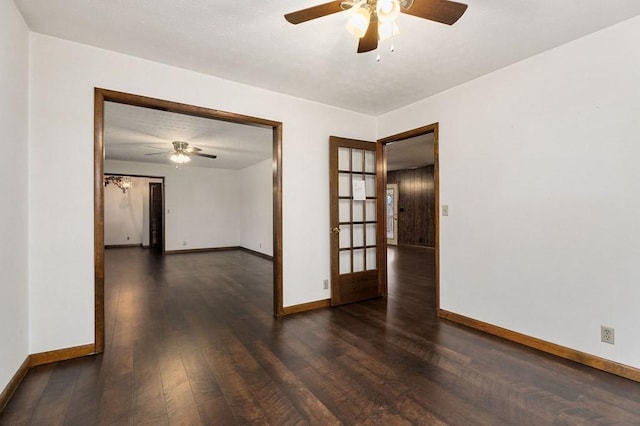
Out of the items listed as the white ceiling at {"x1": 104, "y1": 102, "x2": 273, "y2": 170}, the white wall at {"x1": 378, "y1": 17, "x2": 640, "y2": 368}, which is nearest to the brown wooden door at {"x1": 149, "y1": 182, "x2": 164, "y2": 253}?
the white ceiling at {"x1": 104, "y1": 102, "x2": 273, "y2": 170}

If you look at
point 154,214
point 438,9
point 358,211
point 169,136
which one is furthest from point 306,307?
point 154,214

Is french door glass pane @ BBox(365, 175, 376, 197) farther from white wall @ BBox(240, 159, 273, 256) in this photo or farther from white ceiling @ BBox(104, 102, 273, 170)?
white wall @ BBox(240, 159, 273, 256)

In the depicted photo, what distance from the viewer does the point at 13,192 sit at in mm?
A: 1995

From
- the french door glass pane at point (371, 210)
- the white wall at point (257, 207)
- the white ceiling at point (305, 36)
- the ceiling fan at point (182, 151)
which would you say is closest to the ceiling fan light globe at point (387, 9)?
the white ceiling at point (305, 36)

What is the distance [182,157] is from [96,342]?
4.11m

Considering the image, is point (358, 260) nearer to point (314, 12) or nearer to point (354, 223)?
point (354, 223)

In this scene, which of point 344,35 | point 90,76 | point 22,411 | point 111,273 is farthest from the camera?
point 111,273

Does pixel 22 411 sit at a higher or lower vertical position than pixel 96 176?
lower

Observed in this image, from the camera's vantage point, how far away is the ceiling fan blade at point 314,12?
5.29 feet

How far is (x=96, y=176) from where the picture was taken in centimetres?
249

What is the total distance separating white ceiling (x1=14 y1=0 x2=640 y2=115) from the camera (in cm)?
198

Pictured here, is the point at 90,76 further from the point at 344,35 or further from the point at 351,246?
the point at 351,246

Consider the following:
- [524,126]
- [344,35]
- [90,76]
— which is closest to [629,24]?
[524,126]

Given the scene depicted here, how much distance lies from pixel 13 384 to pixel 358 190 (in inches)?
140
